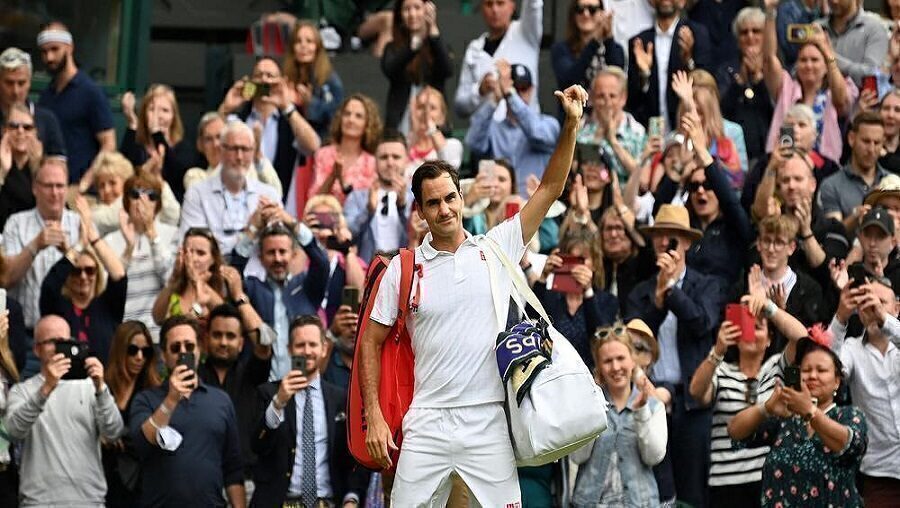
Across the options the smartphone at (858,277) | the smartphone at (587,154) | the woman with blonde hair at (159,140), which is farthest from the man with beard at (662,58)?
the smartphone at (858,277)

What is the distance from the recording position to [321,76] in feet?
55.9

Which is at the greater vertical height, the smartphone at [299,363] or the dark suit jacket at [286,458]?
the smartphone at [299,363]

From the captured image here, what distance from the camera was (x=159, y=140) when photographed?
54.0ft

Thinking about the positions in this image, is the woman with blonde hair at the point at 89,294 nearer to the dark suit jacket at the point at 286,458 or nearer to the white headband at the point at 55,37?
the dark suit jacket at the point at 286,458

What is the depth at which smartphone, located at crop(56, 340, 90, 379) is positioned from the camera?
41.0ft

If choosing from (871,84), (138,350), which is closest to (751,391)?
(138,350)

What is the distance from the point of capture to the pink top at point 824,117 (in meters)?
16.0

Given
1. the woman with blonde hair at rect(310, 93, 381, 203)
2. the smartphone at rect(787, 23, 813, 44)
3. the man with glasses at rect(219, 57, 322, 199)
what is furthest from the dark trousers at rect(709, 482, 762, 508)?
the man with glasses at rect(219, 57, 322, 199)

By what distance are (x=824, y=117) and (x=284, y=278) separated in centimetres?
484

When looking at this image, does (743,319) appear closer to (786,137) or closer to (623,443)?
(623,443)

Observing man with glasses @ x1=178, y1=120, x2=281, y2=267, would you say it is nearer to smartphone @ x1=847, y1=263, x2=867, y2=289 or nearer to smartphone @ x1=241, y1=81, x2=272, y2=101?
smartphone @ x1=241, y1=81, x2=272, y2=101

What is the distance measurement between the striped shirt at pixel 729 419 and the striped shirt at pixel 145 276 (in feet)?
13.5

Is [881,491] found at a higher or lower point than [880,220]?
lower

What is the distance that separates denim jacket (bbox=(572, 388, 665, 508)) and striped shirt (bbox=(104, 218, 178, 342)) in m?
3.69
